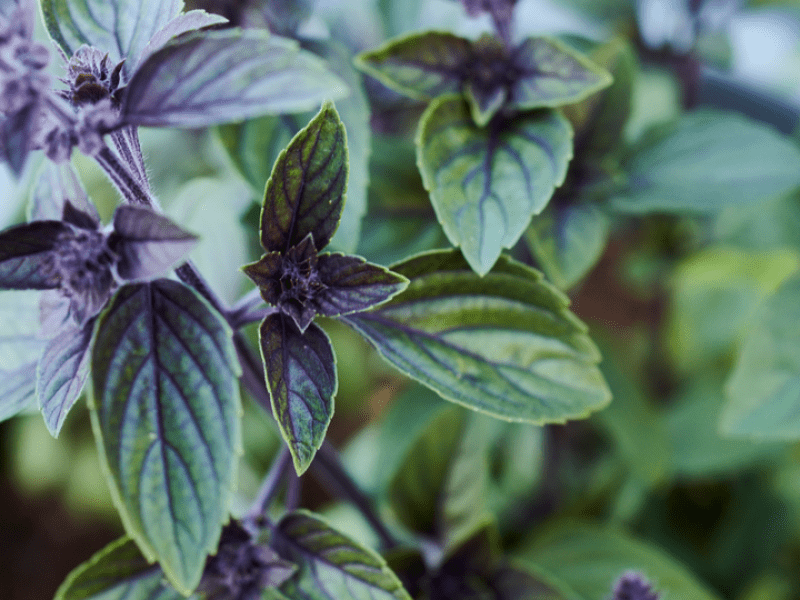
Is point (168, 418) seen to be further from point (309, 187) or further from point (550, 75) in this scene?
point (550, 75)

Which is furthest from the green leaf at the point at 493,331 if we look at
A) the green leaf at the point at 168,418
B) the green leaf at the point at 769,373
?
the green leaf at the point at 769,373

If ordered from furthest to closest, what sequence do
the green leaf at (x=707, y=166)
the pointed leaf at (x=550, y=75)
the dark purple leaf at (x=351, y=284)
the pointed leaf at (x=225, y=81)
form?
the green leaf at (x=707, y=166) < the pointed leaf at (x=550, y=75) < the dark purple leaf at (x=351, y=284) < the pointed leaf at (x=225, y=81)

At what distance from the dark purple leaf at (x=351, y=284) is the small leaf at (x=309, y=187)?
0.02m

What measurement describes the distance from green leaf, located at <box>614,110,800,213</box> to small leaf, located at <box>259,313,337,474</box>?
401 millimetres

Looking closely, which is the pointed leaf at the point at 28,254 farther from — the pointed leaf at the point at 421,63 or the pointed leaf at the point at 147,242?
the pointed leaf at the point at 421,63

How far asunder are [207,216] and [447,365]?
366 mm

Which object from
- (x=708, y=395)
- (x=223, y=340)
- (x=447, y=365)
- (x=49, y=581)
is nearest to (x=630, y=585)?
(x=447, y=365)

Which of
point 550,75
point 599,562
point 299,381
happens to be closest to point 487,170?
point 550,75

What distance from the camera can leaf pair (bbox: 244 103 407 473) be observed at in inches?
15.8

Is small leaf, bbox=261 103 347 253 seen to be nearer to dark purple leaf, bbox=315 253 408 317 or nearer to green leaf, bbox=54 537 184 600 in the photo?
dark purple leaf, bbox=315 253 408 317

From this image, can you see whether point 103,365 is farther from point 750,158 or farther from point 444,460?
point 750,158

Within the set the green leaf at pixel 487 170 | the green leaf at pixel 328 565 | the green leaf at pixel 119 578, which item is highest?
the green leaf at pixel 487 170

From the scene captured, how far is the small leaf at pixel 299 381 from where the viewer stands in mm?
396

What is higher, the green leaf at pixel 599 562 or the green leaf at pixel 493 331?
the green leaf at pixel 493 331
